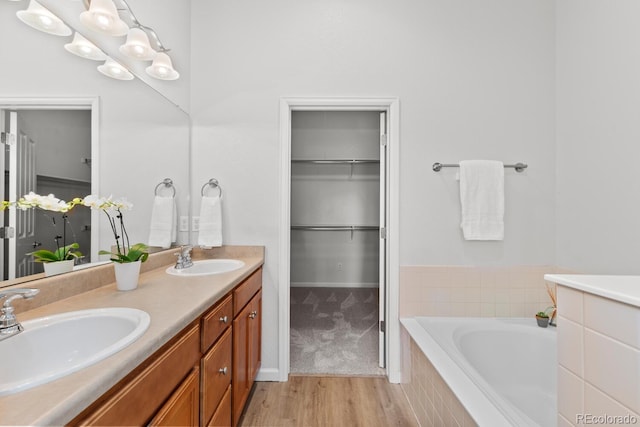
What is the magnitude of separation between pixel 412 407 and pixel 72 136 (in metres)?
2.24

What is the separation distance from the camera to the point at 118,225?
1.47 metres

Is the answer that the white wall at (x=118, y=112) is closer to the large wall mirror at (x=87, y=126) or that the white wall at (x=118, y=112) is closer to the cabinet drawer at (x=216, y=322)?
the large wall mirror at (x=87, y=126)

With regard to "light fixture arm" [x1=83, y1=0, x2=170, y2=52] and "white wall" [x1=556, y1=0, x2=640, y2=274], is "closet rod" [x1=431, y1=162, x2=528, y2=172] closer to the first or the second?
"white wall" [x1=556, y1=0, x2=640, y2=274]

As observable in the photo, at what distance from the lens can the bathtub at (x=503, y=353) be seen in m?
1.57

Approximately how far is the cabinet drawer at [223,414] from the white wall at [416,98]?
0.69 m

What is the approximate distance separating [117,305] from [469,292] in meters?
2.07

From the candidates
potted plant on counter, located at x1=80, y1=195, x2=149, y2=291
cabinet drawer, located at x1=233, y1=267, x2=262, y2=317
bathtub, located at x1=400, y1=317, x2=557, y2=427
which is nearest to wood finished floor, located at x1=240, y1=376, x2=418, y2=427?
bathtub, located at x1=400, y1=317, x2=557, y2=427

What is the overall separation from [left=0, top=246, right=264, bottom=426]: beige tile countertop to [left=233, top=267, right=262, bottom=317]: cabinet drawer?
0.05 meters

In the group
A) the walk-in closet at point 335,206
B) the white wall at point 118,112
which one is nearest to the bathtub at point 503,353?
the white wall at point 118,112

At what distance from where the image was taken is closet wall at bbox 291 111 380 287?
13.3ft

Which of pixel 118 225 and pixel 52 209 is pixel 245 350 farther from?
pixel 52 209

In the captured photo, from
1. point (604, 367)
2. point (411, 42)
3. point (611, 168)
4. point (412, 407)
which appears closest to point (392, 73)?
point (411, 42)

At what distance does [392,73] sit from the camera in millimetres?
2074

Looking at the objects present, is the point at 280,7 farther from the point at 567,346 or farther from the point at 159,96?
the point at 567,346
